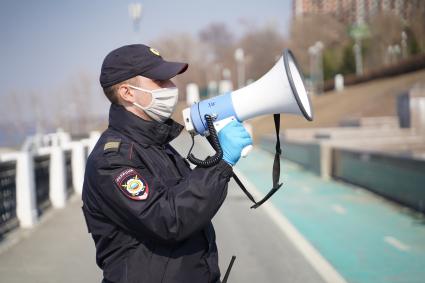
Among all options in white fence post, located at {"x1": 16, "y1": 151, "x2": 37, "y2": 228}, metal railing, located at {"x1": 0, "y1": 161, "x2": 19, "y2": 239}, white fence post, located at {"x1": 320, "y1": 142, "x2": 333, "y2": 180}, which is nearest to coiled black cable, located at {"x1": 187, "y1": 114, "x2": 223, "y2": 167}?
metal railing, located at {"x1": 0, "y1": 161, "x2": 19, "y2": 239}

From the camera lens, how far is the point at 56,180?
1095 cm

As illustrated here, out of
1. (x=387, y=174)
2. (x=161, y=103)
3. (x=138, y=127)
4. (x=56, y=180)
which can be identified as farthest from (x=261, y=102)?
(x=56, y=180)

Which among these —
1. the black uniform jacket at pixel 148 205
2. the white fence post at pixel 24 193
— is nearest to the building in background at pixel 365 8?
the white fence post at pixel 24 193

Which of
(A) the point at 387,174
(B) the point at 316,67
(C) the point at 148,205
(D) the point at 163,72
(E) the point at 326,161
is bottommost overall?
(E) the point at 326,161

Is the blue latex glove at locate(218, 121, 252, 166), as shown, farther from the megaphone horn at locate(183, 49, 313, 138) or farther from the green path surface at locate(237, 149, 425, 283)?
the green path surface at locate(237, 149, 425, 283)

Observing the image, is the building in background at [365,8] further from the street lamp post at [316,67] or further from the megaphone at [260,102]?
the street lamp post at [316,67]

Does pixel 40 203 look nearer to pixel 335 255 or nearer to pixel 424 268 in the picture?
pixel 335 255

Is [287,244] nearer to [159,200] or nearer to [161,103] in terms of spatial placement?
[161,103]

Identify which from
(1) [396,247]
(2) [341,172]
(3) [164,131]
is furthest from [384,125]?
(3) [164,131]

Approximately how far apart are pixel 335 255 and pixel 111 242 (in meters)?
5.14

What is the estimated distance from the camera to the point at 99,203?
2.13 meters

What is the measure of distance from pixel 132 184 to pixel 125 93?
0.43 metres

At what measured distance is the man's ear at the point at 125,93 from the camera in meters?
2.22

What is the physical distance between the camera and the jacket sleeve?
6.52 feet
